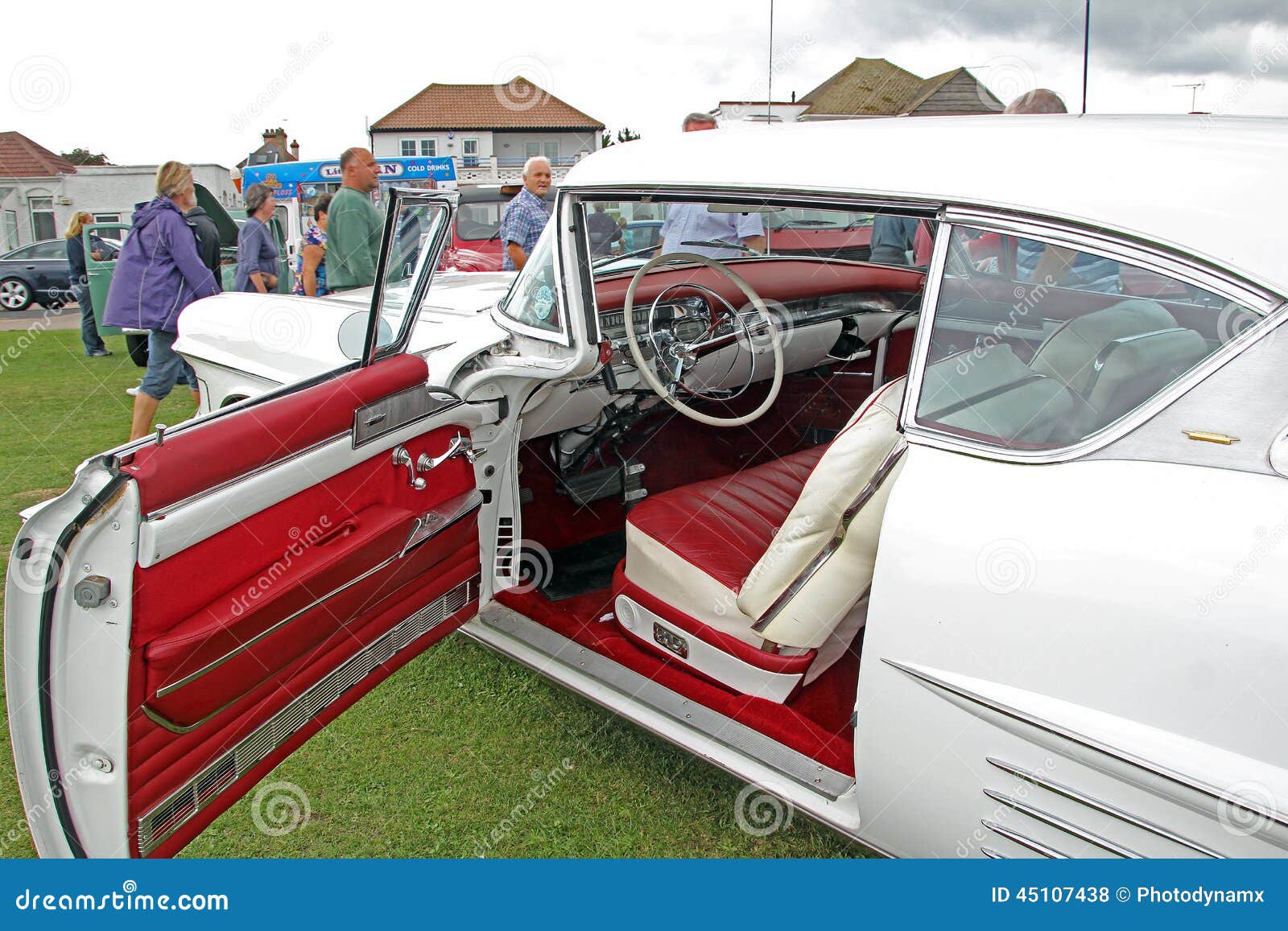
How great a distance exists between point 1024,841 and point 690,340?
1897 mm

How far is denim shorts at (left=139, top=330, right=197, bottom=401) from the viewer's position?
5.28 meters

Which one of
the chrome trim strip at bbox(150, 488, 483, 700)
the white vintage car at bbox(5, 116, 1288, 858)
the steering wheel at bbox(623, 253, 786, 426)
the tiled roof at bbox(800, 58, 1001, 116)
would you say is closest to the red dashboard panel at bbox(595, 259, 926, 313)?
the steering wheel at bbox(623, 253, 786, 426)

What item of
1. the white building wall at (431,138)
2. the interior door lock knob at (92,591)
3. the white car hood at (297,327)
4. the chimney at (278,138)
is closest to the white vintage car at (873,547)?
the interior door lock knob at (92,591)

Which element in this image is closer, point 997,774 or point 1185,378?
point 1185,378

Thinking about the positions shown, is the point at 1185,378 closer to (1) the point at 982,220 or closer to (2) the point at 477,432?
(1) the point at 982,220

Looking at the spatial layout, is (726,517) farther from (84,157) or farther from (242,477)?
(84,157)

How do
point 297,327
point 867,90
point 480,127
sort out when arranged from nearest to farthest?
point 297,327, point 867,90, point 480,127

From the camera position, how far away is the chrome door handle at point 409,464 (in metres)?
2.45

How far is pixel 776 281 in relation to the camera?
146 inches

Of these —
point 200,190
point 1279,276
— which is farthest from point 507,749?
point 200,190

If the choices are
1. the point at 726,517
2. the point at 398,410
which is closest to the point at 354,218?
the point at 398,410

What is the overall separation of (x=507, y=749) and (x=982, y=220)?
6.80ft

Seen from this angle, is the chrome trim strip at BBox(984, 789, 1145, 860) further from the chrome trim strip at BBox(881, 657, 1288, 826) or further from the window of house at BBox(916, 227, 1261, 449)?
the window of house at BBox(916, 227, 1261, 449)

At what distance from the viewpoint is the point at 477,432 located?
110 inches
